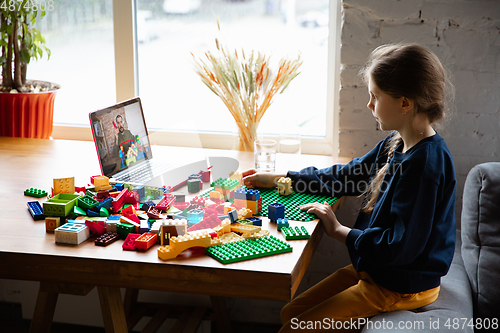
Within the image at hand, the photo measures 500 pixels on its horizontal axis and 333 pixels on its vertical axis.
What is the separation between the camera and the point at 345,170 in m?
1.59

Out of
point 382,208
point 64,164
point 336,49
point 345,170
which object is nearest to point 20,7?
point 64,164

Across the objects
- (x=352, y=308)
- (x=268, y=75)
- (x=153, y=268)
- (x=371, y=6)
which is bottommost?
(x=352, y=308)

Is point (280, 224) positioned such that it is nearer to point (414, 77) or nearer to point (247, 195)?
point (247, 195)

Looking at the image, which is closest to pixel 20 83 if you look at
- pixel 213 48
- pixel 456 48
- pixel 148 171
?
pixel 213 48

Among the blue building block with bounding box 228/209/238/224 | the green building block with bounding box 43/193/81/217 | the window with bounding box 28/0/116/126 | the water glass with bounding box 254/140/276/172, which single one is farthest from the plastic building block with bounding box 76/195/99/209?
the window with bounding box 28/0/116/126

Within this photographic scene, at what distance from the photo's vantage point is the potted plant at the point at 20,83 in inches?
84.8

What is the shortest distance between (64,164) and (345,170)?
995 millimetres

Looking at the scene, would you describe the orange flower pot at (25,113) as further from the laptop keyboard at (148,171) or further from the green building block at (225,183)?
the green building block at (225,183)

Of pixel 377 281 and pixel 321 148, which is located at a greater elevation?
pixel 321 148

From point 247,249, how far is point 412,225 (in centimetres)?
40

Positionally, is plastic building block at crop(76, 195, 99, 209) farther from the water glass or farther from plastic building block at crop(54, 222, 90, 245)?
the water glass

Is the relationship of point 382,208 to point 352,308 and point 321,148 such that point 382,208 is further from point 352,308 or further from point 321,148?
point 321,148

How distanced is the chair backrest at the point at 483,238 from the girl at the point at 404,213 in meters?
0.20

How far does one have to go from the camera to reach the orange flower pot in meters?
2.16
